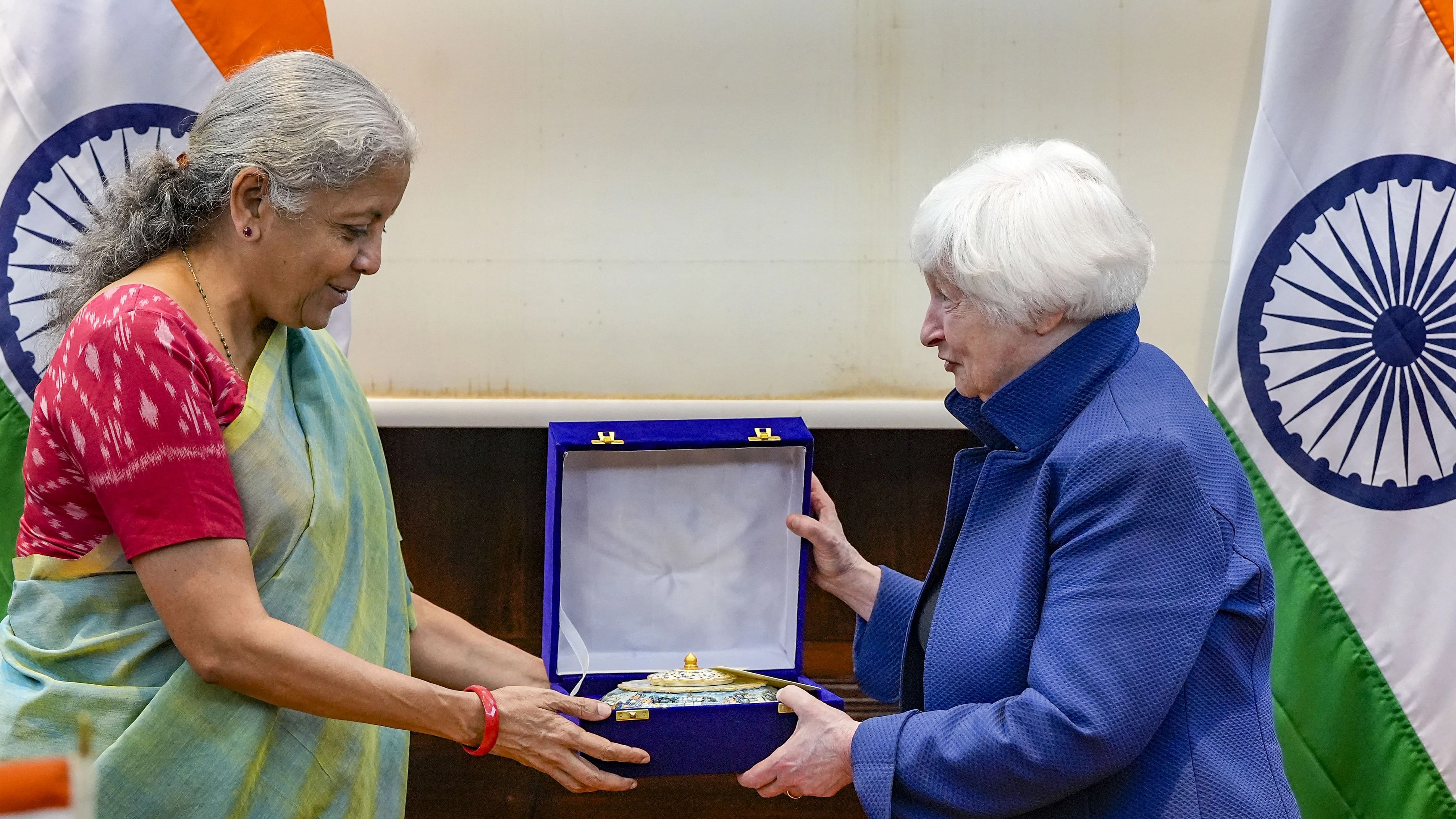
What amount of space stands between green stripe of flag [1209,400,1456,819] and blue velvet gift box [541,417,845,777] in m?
0.98

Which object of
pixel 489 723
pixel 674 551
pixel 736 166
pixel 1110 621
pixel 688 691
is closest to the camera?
pixel 1110 621

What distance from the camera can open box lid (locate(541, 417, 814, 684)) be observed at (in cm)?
185

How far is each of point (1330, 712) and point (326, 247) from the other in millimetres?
1988

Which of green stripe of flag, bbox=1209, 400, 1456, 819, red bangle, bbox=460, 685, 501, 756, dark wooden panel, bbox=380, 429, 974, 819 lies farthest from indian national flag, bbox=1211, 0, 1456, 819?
red bangle, bbox=460, 685, 501, 756

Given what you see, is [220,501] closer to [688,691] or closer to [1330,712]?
[688,691]

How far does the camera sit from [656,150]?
2.56 m

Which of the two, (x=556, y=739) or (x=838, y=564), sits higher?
(x=838, y=564)

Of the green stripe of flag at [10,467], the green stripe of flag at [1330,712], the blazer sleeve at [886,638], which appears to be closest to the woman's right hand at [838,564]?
the blazer sleeve at [886,638]

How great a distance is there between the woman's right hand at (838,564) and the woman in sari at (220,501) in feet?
1.50

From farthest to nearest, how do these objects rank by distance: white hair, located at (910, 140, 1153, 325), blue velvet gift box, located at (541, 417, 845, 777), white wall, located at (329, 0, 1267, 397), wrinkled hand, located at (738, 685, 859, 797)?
white wall, located at (329, 0, 1267, 397) → blue velvet gift box, located at (541, 417, 845, 777) → wrinkled hand, located at (738, 685, 859, 797) → white hair, located at (910, 140, 1153, 325)

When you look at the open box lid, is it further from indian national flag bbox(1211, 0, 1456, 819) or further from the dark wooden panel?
indian national flag bbox(1211, 0, 1456, 819)

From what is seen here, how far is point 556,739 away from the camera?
5.09 feet

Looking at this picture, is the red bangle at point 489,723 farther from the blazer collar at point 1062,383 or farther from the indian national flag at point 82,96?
the indian national flag at point 82,96

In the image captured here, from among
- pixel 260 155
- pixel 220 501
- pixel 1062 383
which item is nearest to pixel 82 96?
pixel 260 155
